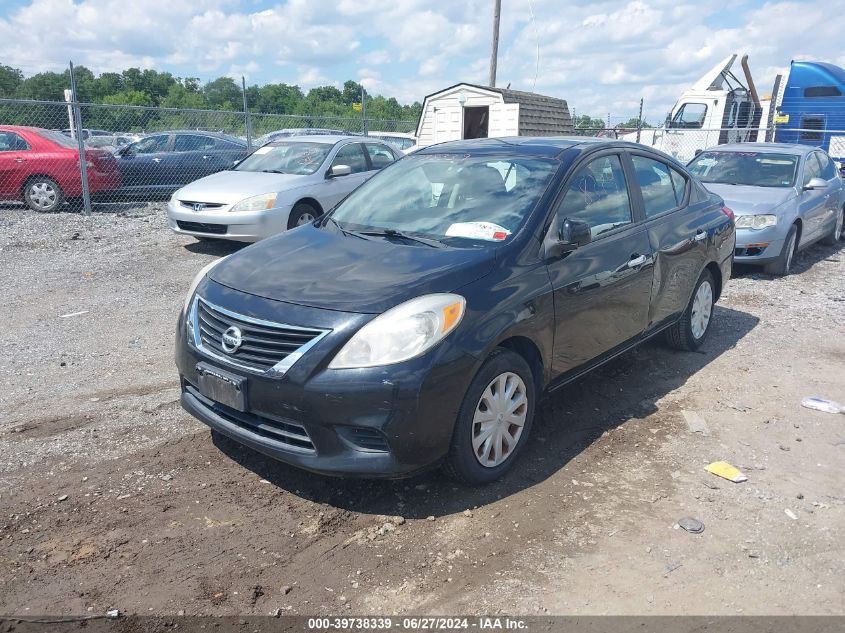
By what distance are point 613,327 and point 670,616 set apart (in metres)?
2.10

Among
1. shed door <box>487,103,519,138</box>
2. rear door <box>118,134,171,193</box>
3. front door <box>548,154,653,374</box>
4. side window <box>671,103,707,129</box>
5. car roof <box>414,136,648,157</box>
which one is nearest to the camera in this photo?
front door <box>548,154,653,374</box>

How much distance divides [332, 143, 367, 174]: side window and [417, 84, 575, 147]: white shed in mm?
8901

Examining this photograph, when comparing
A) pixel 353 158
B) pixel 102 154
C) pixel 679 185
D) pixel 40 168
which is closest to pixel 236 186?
pixel 353 158

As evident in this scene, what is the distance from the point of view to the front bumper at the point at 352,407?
3105 millimetres

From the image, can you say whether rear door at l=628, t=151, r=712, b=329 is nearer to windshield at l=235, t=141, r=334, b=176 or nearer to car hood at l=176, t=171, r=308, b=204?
car hood at l=176, t=171, r=308, b=204

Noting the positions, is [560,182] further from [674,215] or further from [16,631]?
[16,631]

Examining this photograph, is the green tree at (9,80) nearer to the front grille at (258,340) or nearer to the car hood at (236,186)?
the car hood at (236,186)

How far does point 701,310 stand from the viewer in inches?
233

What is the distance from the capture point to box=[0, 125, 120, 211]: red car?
1222 centimetres

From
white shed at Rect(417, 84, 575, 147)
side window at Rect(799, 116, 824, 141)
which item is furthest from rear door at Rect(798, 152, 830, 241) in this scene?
side window at Rect(799, 116, 824, 141)

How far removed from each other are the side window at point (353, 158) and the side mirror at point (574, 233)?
Answer: 22.8 feet

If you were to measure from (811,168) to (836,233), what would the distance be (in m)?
2.01

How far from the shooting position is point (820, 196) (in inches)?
382

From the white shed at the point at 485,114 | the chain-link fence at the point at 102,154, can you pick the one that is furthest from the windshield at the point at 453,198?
the white shed at the point at 485,114
